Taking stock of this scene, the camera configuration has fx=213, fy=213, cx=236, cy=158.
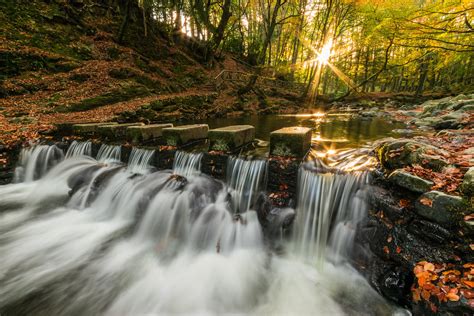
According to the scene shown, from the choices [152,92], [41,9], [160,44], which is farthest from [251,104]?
[41,9]

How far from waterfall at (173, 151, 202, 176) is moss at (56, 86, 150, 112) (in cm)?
779

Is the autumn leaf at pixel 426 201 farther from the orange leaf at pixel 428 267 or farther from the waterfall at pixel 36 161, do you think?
the waterfall at pixel 36 161


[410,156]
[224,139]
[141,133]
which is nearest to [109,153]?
[141,133]

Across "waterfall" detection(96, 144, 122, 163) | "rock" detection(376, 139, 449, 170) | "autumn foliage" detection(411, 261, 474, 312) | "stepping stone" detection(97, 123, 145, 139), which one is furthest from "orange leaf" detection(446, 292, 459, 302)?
"stepping stone" detection(97, 123, 145, 139)

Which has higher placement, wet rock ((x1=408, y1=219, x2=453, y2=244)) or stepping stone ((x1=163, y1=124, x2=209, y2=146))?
stepping stone ((x1=163, y1=124, x2=209, y2=146))

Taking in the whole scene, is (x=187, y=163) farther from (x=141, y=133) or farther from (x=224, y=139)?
(x=141, y=133)

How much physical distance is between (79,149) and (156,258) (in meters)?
4.89

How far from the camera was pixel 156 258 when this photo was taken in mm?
3627

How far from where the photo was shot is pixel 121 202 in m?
4.89

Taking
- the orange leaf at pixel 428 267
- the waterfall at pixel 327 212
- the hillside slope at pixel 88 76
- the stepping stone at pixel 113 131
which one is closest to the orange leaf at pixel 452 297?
the orange leaf at pixel 428 267

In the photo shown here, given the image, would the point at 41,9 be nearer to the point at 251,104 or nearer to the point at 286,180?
the point at 251,104

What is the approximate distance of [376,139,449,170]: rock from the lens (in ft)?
9.96

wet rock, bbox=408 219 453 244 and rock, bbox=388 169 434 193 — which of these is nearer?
wet rock, bbox=408 219 453 244

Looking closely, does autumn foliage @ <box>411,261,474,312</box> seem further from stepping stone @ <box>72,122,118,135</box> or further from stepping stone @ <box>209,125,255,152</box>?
stepping stone @ <box>72,122,118,135</box>
